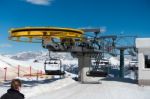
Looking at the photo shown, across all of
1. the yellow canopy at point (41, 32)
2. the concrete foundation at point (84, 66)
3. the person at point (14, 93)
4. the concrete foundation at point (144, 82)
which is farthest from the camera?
the concrete foundation at point (84, 66)

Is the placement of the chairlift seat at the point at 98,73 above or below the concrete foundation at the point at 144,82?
above

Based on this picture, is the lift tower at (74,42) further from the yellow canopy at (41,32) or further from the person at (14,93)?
the person at (14,93)

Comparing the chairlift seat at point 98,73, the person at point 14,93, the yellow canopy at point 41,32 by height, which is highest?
the yellow canopy at point 41,32

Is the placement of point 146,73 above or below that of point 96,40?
below

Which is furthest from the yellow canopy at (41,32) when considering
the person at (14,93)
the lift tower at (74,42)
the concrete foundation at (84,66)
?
the person at (14,93)

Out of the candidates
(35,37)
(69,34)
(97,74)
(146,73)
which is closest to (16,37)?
(35,37)

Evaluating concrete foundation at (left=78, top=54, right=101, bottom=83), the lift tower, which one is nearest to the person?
the lift tower

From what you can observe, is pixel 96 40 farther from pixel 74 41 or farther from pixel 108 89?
pixel 108 89

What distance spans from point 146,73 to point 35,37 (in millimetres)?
11127

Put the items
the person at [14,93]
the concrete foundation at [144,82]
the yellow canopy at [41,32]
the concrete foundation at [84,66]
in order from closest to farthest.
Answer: the person at [14,93] → the yellow canopy at [41,32] → the concrete foundation at [144,82] → the concrete foundation at [84,66]

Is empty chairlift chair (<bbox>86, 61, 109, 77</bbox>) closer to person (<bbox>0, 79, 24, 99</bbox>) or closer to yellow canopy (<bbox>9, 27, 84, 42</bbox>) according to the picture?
yellow canopy (<bbox>9, 27, 84, 42</bbox>)

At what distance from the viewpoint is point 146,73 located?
114 ft

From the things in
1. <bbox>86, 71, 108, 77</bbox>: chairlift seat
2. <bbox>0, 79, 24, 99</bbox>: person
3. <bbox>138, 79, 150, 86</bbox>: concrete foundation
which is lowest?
<bbox>138, 79, 150, 86</bbox>: concrete foundation

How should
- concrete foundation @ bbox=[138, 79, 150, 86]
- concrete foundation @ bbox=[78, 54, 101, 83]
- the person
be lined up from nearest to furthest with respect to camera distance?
the person < concrete foundation @ bbox=[138, 79, 150, 86] < concrete foundation @ bbox=[78, 54, 101, 83]
